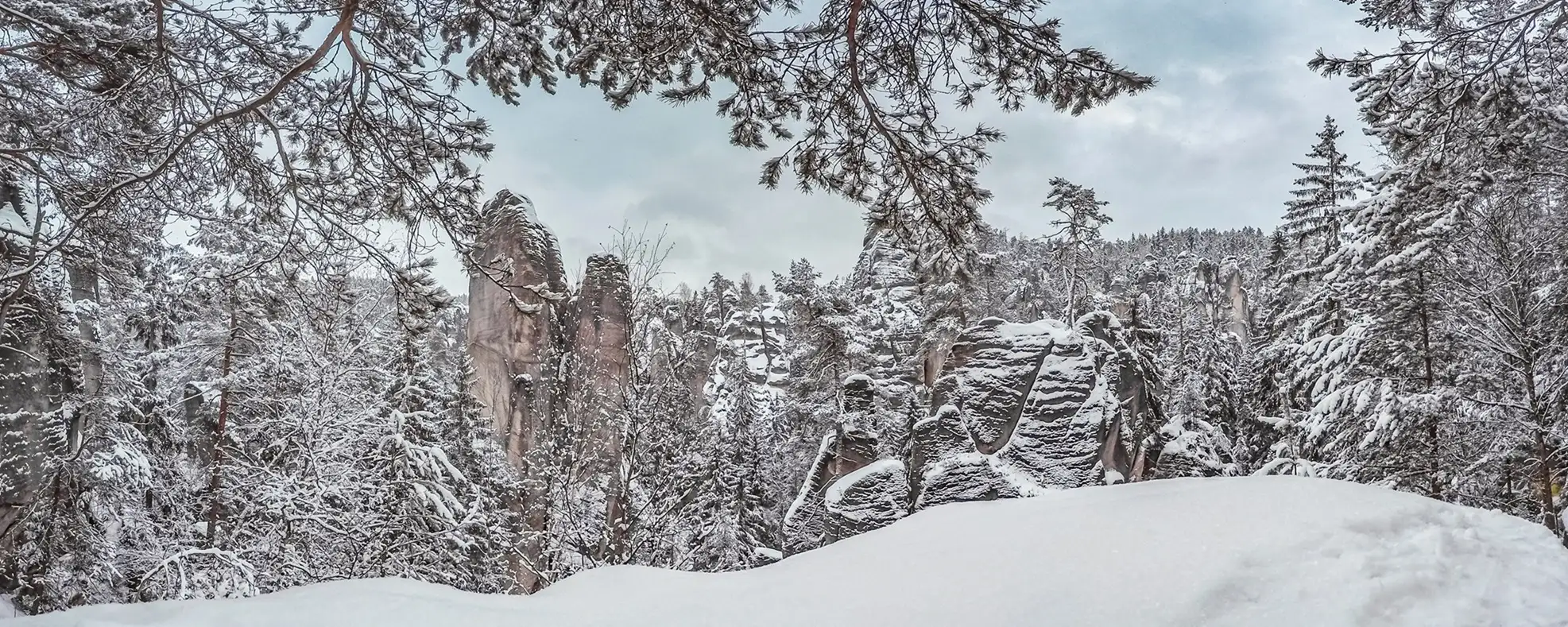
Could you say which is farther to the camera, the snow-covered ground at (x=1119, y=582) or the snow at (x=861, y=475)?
the snow at (x=861, y=475)

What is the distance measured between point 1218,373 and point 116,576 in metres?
24.3

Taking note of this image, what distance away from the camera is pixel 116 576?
1025 centimetres

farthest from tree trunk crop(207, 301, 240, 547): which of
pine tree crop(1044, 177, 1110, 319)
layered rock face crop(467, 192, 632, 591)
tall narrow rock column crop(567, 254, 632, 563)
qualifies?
pine tree crop(1044, 177, 1110, 319)

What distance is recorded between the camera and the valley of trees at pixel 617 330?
14.4 ft

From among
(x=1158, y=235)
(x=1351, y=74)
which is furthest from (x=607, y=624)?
(x=1158, y=235)

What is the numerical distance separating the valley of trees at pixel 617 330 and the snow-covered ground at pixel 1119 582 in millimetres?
1701

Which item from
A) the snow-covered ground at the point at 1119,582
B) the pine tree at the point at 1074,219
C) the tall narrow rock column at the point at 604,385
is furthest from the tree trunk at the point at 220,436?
the pine tree at the point at 1074,219

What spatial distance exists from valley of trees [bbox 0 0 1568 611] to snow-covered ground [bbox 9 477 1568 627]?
170 centimetres

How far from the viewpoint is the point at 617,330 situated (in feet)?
63.3

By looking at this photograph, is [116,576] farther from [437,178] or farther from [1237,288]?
[1237,288]

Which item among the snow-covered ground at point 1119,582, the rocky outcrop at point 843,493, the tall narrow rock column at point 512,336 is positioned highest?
the tall narrow rock column at point 512,336

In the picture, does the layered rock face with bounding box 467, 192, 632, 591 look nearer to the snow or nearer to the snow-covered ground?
the snow

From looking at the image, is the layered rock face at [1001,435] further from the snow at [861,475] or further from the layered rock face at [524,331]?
the layered rock face at [524,331]

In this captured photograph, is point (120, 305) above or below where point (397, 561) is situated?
above
